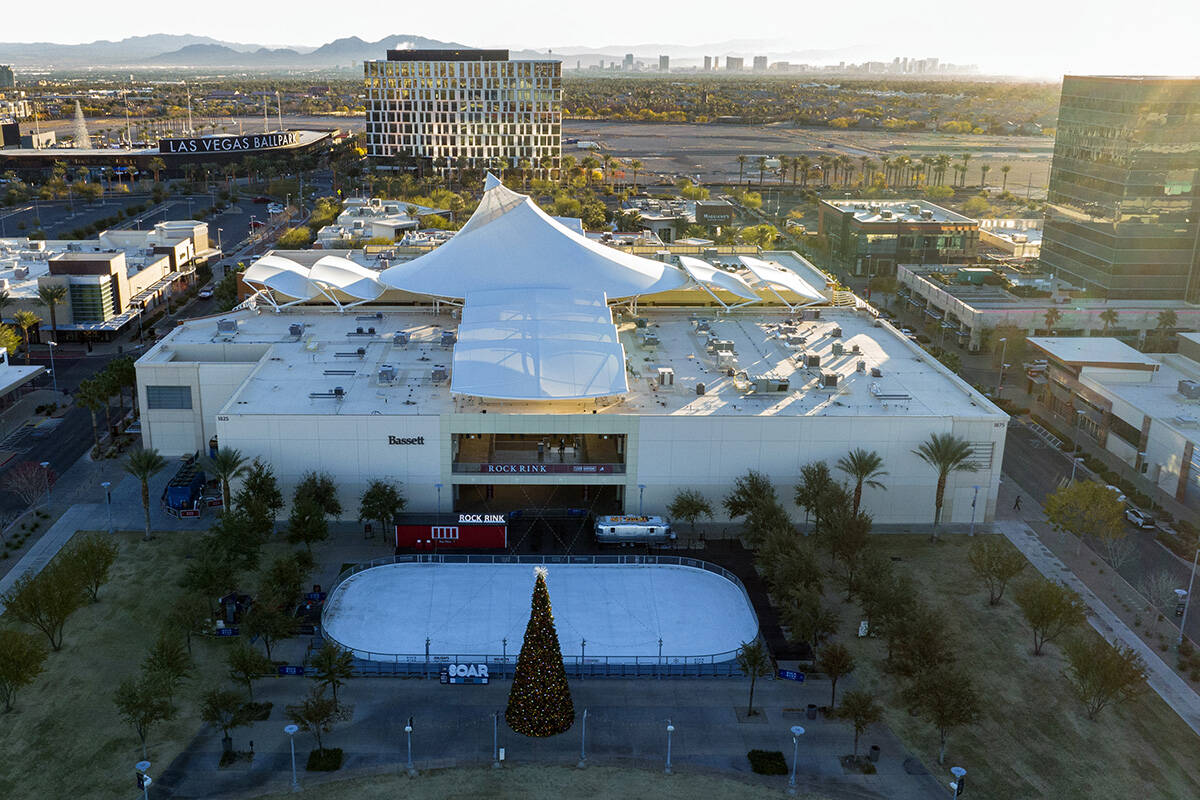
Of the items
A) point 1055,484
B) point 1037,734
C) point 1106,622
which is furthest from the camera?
point 1055,484

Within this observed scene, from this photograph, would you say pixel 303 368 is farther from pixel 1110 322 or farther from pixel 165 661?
pixel 1110 322

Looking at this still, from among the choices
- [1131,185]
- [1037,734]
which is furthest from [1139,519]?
[1131,185]

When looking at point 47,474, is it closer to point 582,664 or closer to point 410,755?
point 410,755

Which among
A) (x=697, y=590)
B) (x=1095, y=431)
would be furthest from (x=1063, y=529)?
A: (x=697, y=590)

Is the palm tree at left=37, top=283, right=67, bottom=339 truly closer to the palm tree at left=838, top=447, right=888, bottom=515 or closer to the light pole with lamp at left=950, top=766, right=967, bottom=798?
the palm tree at left=838, top=447, right=888, bottom=515

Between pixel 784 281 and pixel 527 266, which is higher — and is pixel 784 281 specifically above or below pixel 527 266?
below

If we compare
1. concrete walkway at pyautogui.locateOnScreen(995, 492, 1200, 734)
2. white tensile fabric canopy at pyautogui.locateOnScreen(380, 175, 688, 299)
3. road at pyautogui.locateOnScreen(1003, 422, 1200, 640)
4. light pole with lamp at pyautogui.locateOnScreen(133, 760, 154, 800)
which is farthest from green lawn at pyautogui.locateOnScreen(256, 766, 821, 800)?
white tensile fabric canopy at pyautogui.locateOnScreen(380, 175, 688, 299)

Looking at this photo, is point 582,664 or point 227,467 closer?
point 582,664
